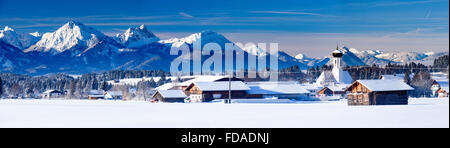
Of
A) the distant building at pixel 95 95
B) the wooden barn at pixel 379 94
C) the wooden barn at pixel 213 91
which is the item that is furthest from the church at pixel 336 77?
the wooden barn at pixel 379 94

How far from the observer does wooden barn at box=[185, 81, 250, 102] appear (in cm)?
8960

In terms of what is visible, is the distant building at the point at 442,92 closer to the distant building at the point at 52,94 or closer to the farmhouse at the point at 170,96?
the farmhouse at the point at 170,96

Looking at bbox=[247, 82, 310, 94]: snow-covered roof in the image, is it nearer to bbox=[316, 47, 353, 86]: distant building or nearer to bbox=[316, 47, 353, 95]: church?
bbox=[316, 47, 353, 95]: church

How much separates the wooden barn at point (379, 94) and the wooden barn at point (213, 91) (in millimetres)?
27395

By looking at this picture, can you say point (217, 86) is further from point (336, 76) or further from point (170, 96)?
point (336, 76)

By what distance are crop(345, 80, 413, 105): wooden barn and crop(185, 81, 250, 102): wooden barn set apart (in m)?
27.4

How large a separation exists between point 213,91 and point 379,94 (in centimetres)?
3059

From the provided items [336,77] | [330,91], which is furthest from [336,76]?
[330,91]

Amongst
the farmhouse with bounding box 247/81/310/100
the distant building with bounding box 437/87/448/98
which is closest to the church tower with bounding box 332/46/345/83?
the distant building with bounding box 437/87/448/98

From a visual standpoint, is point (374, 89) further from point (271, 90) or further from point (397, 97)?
point (271, 90)

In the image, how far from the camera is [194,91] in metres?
92.9

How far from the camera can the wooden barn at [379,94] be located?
6600cm
